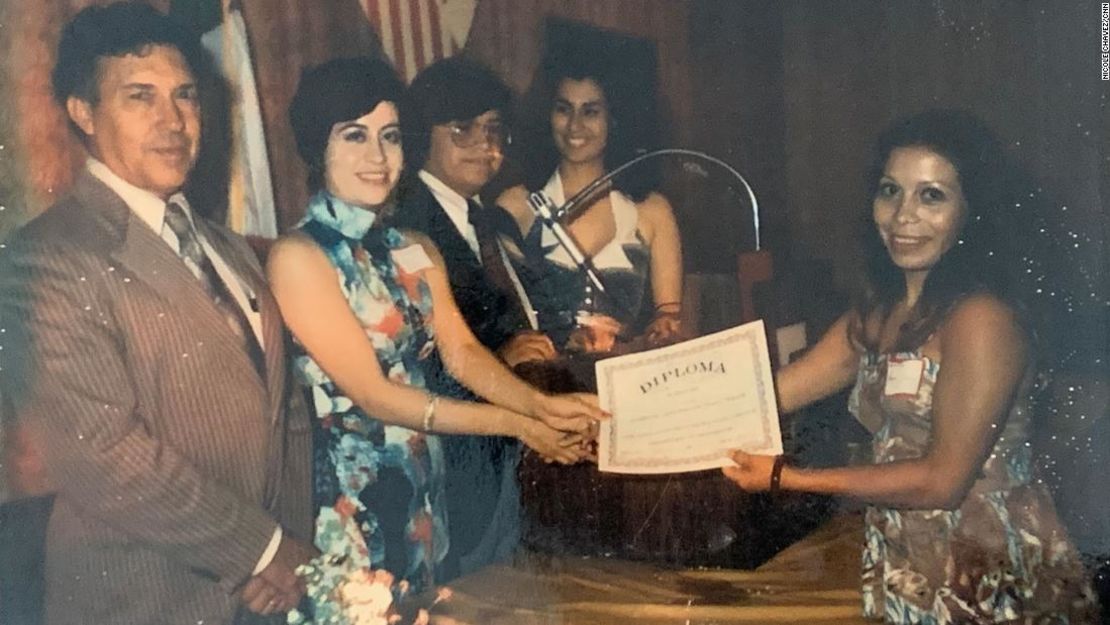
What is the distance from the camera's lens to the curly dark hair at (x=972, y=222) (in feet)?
5.65

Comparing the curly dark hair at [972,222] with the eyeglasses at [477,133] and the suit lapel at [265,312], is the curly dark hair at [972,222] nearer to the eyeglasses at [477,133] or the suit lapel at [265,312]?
the eyeglasses at [477,133]

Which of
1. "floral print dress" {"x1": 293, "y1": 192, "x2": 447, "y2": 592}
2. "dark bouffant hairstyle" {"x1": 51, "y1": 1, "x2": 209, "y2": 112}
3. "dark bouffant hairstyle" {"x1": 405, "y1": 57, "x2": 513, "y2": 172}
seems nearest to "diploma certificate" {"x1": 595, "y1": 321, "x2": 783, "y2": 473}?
"floral print dress" {"x1": 293, "y1": 192, "x2": 447, "y2": 592}

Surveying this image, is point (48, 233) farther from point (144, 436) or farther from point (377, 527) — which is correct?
point (377, 527)

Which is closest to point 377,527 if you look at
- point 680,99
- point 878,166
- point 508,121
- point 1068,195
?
point 508,121

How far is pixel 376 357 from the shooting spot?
5.87ft

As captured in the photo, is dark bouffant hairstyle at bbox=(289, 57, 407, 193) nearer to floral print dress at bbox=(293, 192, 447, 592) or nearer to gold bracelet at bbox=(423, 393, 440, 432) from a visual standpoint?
floral print dress at bbox=(293, 192, 447, 592)

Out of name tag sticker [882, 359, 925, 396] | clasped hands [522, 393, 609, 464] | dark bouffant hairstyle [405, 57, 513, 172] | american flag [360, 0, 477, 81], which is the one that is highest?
american flag [360, 0, 477, 81]

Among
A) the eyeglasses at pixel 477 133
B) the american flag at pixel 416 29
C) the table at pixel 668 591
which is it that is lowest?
the table at pixel 668 591

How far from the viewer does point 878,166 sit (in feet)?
5.73

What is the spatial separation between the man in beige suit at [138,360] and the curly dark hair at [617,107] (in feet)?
1.45

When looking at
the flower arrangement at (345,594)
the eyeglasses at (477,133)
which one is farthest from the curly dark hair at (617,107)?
the flower arrangement at (345,594)

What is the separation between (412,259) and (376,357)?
134mm

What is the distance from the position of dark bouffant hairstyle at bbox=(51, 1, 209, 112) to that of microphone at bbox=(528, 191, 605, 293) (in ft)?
1.60

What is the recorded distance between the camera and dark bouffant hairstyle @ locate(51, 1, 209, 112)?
172cm
